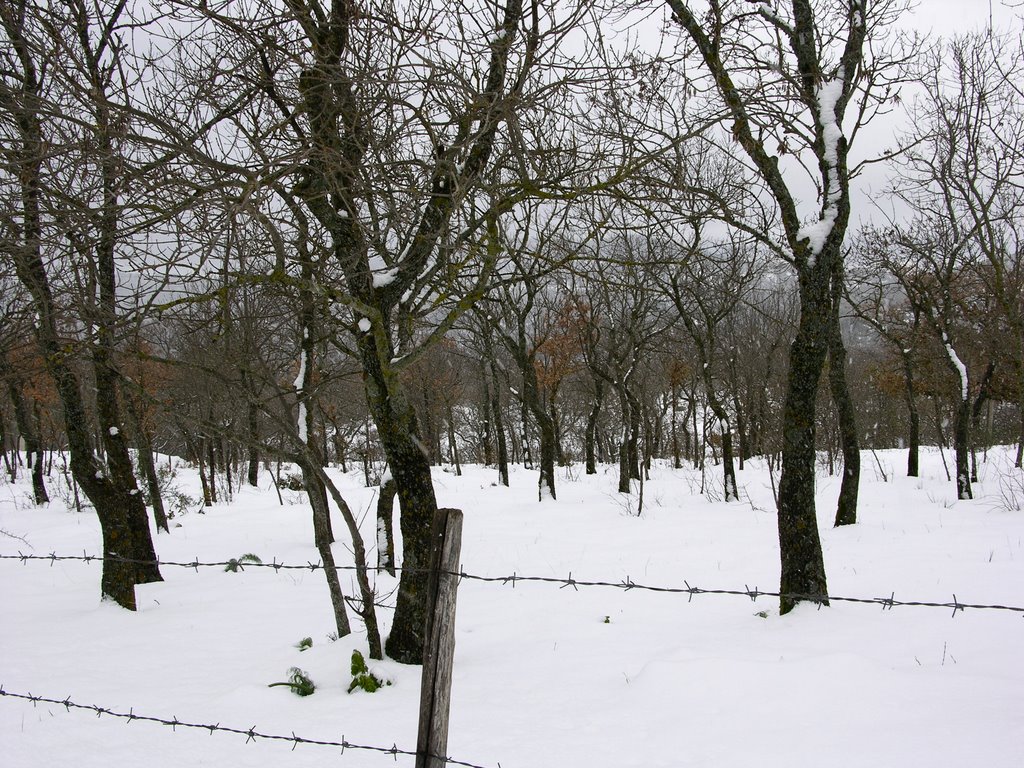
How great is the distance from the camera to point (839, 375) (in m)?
10.5

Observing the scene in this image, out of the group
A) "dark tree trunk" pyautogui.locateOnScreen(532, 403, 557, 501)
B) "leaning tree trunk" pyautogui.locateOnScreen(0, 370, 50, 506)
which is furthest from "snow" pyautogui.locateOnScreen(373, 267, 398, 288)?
"leaning tree trunk" pyautogui.locateOnScreen(0, 370, 50, 506)

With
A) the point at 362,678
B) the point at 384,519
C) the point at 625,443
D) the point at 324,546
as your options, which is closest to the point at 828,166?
the point at 324,546

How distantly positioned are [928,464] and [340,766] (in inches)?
1126

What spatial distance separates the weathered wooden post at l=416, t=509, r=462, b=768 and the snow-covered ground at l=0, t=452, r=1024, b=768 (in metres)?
1.26

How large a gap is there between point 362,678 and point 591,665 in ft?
5.43

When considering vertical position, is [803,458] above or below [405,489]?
above

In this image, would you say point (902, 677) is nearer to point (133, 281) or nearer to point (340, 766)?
point (340, 766)

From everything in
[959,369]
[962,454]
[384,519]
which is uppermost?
[959,369]

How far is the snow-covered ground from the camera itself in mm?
3482

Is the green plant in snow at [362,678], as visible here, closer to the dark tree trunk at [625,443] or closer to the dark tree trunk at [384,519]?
the dark tree trunk at [384,519]

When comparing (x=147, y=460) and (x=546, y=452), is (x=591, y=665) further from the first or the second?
(x=546, y=452)

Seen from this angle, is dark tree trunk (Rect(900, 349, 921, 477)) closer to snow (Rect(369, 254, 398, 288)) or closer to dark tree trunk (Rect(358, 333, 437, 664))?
dark tree trunk (Rect(358, 333, 437, 664))

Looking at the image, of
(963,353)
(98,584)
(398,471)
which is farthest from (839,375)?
(963,353)

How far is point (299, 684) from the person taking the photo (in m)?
4.57
